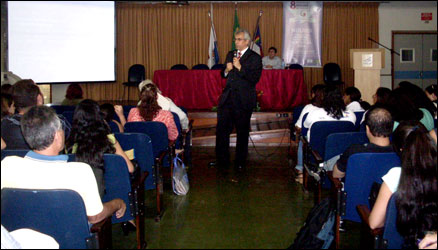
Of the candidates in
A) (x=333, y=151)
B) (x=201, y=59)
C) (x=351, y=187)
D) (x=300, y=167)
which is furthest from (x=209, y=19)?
(x=351, y=187)

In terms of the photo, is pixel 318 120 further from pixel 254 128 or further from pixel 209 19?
pixel 209 19

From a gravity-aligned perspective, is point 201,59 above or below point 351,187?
above

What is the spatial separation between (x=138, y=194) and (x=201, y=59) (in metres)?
9.21

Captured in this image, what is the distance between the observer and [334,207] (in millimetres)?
2990

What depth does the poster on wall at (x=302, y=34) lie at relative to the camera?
1163 centimetres

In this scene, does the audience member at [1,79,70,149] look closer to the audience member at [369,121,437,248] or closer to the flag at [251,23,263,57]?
the audience member at [369,121,437,248]

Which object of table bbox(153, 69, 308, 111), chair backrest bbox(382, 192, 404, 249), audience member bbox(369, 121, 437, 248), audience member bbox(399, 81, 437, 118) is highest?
table bbox(153, 69, 308, 111)

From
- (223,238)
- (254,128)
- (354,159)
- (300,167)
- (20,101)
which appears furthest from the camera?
(254,128)

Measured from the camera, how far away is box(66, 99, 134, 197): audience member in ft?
9.59

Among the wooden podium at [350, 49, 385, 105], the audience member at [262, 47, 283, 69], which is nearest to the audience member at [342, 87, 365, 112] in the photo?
the wooden podium at [350, 49, 385, 105]

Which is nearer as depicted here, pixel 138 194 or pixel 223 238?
pixel 138 194

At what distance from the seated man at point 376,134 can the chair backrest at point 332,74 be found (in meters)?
7.79

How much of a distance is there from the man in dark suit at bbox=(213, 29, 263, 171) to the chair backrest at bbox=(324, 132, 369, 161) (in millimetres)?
1930

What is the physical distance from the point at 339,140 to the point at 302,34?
8.35 meters
